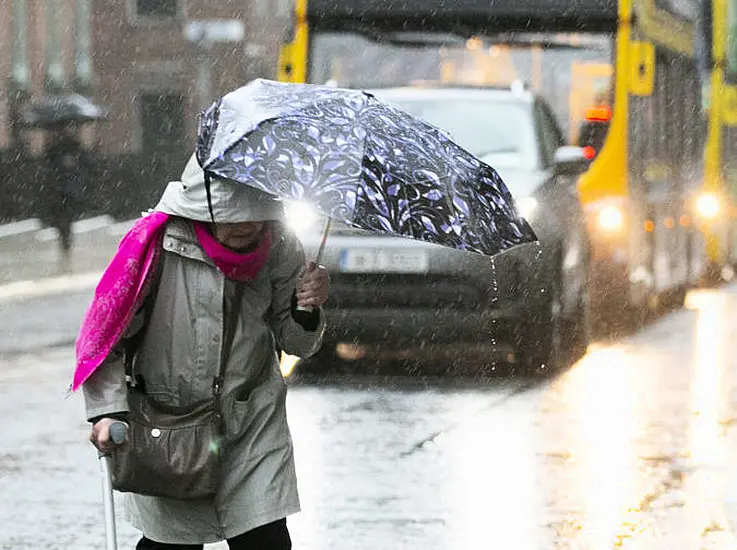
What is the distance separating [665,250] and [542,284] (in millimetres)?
5617

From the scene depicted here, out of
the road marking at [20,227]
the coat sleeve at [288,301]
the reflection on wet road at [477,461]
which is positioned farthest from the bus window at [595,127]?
the road marking at [20,227]

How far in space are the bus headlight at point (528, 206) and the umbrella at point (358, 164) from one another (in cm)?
749

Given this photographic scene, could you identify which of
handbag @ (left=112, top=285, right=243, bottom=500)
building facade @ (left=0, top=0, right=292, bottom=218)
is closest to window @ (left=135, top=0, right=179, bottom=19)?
building facade @ (left=0, top=0, right=292, bottom=218)

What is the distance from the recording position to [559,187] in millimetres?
12984

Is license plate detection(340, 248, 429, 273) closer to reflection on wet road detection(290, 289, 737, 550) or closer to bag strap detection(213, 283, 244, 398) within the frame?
reflection on wet road detection(290, 289, 737, 550)

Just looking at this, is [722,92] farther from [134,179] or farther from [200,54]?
[200,54]

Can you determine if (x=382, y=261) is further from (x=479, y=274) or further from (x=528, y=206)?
(x=528, y=206)

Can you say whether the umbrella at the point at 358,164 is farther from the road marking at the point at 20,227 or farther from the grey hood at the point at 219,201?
the road marking at the point at 20,227

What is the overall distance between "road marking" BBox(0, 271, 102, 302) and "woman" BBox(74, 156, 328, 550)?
13991mm

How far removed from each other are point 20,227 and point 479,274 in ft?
64.0

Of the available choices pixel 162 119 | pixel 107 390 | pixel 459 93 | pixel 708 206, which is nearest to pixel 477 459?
pixel 107 390

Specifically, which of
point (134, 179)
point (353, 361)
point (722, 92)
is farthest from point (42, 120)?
point (353, 361)

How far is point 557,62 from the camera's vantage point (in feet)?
50.7

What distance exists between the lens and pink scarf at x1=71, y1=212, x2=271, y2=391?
4.56 meters
